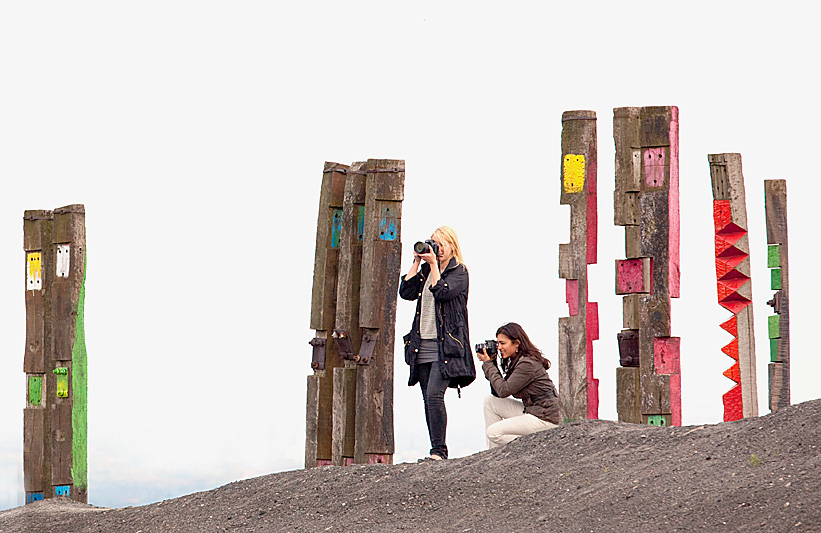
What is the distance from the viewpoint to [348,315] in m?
8.98

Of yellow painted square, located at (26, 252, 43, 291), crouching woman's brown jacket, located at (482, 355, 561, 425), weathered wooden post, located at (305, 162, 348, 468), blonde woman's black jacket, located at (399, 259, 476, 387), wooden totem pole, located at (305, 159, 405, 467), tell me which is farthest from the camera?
yellow painted square, located at (26, 252, 43, 291)

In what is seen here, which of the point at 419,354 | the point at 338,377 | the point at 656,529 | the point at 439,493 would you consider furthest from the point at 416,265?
the point at 656,529

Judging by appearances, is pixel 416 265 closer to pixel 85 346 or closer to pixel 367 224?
pixel 367 224

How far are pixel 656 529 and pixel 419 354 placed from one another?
2.77 metres

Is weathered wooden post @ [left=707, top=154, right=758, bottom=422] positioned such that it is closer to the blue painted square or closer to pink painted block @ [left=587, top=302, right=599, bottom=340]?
pink painted block @ [left=587, top=302, right=599, bottom=340]

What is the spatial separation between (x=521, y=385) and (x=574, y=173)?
6.30 feet

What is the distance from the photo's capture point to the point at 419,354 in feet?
26.8

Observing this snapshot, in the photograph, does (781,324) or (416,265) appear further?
(781,324)

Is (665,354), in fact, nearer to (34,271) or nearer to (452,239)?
(452,239)

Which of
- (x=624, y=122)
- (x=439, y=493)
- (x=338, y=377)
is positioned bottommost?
(x=439, y=493)

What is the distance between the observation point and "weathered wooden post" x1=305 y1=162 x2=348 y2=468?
9062 mm

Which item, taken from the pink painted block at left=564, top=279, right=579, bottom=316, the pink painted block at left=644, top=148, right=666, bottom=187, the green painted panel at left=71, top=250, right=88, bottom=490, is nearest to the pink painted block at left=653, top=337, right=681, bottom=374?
the pink painted block at left=564, top=279, right=579, bottom=316

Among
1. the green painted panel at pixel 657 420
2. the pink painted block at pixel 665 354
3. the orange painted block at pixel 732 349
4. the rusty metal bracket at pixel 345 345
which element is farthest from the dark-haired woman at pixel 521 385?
the orange painted block at pixel 732 349

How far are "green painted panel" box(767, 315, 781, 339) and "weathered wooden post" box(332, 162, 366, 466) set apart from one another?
18.2 feet
